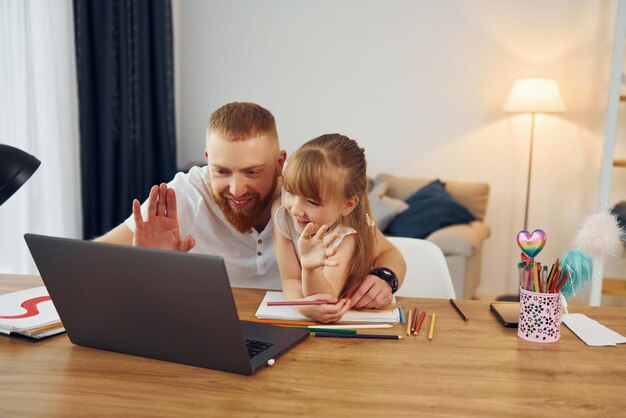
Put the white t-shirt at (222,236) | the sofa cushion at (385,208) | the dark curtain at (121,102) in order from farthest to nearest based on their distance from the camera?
the sofa cushion at (385,208) < the dark curtain at (121,102) < the white t-shirt at (222,236)

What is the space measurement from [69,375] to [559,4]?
3.80 metres

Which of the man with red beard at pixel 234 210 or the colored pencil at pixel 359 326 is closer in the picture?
the colored pencil at pixel 359 326

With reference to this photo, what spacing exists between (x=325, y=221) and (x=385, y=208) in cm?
244

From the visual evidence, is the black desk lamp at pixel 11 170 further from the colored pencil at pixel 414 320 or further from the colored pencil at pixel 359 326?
the colored pencil at pixel 414 320

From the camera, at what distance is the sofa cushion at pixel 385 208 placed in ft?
12.3

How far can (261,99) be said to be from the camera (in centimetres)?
446

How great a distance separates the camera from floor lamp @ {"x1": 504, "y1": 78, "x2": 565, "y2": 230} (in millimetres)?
3770

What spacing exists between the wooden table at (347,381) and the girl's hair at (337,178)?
301mm

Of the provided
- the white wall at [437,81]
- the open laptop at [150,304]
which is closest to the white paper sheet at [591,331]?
the open laptop at [150,304]

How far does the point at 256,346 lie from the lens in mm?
1097

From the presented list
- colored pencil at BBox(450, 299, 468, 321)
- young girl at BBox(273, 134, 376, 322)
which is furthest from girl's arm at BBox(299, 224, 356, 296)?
colored pencil at BBox(450, 299, 468, 321)

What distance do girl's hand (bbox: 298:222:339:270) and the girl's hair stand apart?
14 cm

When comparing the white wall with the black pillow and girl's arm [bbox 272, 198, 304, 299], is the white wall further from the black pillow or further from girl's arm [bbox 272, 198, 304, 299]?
girl's arm [bbox 272, 198, 304, 299]

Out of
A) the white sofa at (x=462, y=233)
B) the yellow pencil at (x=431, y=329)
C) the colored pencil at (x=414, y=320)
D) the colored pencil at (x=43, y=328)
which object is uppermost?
the colored pencil at (x=43, y=328)
